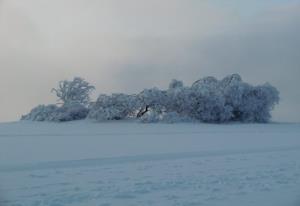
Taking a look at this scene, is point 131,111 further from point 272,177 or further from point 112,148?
point 272,177

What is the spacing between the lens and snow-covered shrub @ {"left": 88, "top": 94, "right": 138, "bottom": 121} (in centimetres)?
3139

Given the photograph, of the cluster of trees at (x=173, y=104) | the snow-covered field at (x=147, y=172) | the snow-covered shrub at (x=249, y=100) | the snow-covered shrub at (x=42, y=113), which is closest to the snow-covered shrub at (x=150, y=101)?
the cluster of trees at (x=173, y=104)

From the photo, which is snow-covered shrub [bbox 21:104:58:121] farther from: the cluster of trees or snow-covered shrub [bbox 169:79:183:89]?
snow-covered shrub [bbox 169:79:183:89]

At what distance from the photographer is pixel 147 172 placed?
457 inches

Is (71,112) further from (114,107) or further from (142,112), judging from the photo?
(142,112)

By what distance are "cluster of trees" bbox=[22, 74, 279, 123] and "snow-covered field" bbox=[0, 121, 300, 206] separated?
1062 cm

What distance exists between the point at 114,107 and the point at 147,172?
67.9 ft

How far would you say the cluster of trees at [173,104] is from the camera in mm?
32312

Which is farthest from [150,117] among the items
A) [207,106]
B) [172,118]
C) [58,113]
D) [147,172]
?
[147,172]

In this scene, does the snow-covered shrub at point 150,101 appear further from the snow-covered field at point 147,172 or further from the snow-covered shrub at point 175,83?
the snow-covered field at point 147,172

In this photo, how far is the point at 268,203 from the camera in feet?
26.7

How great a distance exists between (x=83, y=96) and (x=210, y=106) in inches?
391

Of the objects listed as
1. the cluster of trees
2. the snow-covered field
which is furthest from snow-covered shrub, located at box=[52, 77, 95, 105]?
the snow-covered field

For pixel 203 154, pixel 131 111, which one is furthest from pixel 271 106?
pixel 203 154
